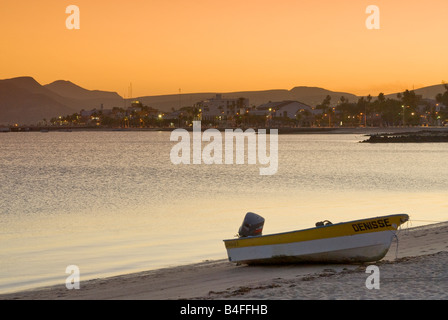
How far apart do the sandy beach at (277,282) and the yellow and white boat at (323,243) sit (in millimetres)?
276

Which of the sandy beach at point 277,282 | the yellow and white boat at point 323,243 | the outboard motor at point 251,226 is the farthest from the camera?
the outboard motor at point 251,226

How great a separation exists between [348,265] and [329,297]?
4.79m

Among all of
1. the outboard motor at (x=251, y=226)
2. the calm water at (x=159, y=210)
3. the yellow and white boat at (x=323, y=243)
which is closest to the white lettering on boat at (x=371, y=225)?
the yellow and white boat at (x=323, y=243)

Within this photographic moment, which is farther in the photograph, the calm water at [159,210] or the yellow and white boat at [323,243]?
the calm water at [159,210]

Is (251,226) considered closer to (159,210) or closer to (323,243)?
(323,243)

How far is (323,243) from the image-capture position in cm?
1681

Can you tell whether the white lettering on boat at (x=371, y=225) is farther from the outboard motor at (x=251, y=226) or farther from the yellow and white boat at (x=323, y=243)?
the outboard motor at (x=251, y=226)

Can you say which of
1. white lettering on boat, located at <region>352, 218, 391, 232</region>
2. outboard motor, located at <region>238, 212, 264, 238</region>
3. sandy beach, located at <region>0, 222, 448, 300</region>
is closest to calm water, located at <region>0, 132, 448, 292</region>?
sandy beach, located at <region>0, 222, 448, 300</region>

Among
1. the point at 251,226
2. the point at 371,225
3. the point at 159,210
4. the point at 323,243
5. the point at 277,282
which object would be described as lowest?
the point at 159,210

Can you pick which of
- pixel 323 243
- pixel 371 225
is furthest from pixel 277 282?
pixel 371 225

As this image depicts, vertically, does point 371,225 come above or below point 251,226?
above

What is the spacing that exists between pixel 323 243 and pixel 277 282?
2.44 m

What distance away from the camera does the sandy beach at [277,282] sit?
12812 millimetres
